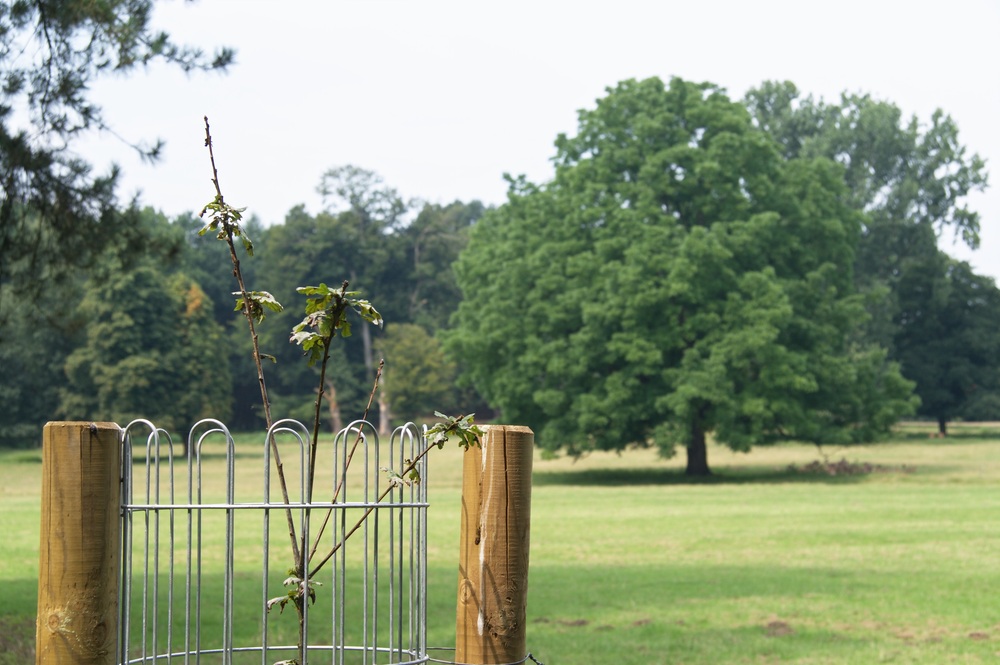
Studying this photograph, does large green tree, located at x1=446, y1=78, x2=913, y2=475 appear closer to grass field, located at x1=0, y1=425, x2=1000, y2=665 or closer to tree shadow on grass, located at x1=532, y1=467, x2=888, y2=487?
tree shadow on grass, located at x1=532, y1=467, x2=888, y2=487

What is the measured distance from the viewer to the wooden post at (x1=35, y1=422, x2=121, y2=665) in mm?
4051

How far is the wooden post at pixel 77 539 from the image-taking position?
159 inches

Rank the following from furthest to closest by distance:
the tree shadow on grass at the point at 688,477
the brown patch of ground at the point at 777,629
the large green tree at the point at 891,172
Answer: the large green tree at the point at 891,172 < the tree shadow on grass at the point at 688,477 < the brown patch of ground at the point at 777,629

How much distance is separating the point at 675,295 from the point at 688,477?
6.08 meters

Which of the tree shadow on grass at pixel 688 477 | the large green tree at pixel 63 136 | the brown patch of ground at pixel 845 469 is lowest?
the tree shadow on grass at pixel 688 477

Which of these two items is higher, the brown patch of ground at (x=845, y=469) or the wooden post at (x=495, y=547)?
the wooden post at (x=495, y=547)

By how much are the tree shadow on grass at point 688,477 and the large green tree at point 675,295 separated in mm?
1123

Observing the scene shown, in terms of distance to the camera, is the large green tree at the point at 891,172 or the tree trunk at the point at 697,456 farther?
the large green tree at the point at 891,172

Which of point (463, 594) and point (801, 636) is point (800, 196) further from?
point (463, 594)

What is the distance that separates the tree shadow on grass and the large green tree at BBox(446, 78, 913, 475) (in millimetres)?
1123

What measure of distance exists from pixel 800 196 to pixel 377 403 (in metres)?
42.9

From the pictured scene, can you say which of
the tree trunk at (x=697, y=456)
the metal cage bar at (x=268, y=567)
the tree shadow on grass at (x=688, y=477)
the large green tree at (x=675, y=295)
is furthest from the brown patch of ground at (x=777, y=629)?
the tree trunk at (x=697, y=456)

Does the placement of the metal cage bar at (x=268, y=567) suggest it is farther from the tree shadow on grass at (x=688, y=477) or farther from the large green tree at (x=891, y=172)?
the large green tree at (x=891, y=172)

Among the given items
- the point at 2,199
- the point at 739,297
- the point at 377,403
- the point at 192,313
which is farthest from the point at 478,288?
the point at 377,403
